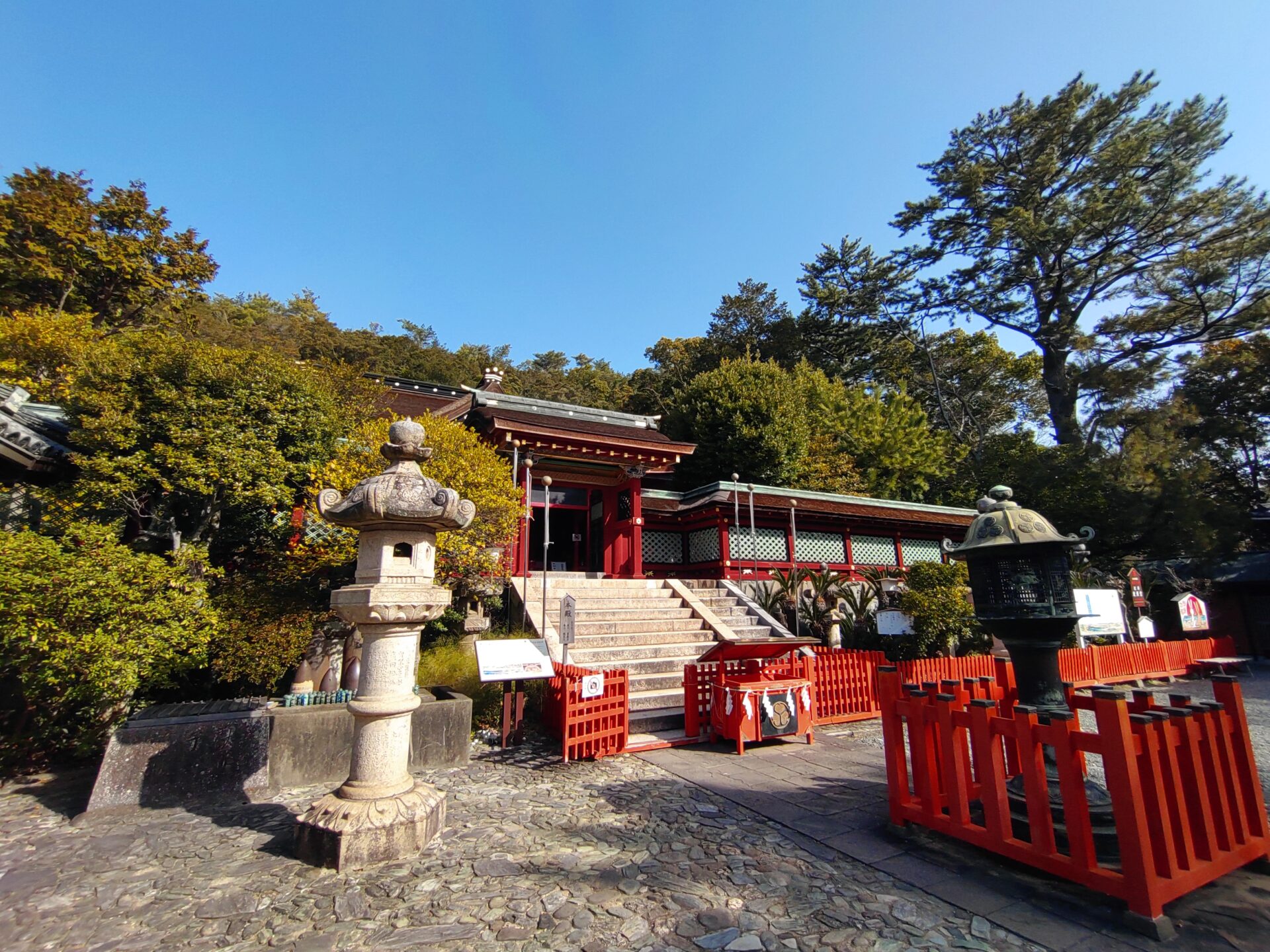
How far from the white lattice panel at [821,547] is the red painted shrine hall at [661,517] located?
27 millimetres

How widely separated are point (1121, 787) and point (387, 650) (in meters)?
4.77

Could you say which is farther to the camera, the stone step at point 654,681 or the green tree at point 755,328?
the green tree at point 755,328

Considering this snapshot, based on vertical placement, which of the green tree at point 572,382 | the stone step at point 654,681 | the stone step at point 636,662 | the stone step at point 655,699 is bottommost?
the stone step at point 655,699

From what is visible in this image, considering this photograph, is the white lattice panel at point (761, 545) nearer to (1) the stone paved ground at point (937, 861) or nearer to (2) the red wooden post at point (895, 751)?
(1) the stone paved ground at point (937, 861)

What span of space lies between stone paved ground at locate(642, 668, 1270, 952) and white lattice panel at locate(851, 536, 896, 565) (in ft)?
31.5

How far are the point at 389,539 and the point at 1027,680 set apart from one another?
198 inches

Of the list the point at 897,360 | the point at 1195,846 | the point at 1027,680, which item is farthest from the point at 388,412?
the point at 897,360

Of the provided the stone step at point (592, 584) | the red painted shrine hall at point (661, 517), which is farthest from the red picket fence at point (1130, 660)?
the stone step at point (592, 584)

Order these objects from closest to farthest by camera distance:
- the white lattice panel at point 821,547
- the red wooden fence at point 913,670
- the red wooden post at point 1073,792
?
the red wooden post at point 1073,792 < the red wooden fence at point 913,670 < the white lattice panel at point 821,547

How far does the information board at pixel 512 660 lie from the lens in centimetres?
657

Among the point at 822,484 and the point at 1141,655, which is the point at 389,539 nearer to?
the point at 1141,655

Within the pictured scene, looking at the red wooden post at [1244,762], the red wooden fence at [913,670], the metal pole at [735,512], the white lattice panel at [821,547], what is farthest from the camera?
the white lattice panel at [821,547]

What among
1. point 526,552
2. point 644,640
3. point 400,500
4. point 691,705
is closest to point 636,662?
point 644,640

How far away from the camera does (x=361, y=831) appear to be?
3.92 meters
